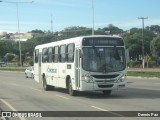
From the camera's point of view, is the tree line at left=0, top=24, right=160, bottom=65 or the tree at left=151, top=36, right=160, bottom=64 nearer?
the tree at left=151, top=36, right=160, bottom=64

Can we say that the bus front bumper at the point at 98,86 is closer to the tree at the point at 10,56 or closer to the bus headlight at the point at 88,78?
the bus headlight at the point at 88,78

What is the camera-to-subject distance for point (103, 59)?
70.2 feet

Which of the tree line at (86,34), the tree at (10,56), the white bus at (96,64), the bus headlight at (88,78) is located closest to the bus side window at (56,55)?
the white bus at (96,64)

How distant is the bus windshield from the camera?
21266mm

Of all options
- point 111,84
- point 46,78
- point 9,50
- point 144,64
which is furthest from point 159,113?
point 9,50

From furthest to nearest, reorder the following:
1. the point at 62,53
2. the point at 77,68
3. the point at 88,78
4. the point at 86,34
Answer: the point at 86,34 < the point at 62,53 < the point at 77,68 < the point at 88,78

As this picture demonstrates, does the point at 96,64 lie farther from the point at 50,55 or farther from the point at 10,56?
the point at 10,56

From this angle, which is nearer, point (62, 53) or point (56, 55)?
point (62, 53)

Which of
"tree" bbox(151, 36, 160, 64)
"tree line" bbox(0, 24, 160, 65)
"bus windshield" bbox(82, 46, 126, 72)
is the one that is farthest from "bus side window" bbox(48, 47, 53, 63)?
"tree" bbox(151, 36, 160, 64)

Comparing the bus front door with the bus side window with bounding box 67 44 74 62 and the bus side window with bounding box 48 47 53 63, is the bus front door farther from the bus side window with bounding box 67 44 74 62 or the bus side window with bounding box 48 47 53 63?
the bus side window with bounding box 48 47 53 63

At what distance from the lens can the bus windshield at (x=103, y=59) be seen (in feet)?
69.8

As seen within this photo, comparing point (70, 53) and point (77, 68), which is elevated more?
point (70, 53)

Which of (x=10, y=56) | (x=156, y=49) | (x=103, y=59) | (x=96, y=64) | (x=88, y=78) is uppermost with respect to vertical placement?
(x=103, y=59)

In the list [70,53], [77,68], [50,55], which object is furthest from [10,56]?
[77,68]
